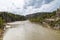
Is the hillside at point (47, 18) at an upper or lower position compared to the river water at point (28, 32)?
upper

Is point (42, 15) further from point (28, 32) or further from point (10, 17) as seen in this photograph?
point (10, 17)

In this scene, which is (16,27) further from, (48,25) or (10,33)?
(48,25)

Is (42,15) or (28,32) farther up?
(42,15)

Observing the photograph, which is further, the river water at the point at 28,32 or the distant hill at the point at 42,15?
the distant hill at the point at 42,15

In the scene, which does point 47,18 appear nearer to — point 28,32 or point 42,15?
point 42,15

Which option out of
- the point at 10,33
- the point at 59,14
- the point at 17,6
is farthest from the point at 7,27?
the point at 59,14

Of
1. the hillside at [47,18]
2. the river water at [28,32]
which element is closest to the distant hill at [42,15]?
the hillside at [47,18]

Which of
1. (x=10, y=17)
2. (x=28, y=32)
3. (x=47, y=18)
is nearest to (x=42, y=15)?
(x=47, y=18)

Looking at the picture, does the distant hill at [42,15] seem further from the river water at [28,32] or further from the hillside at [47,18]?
→ the river water at [28,32]
